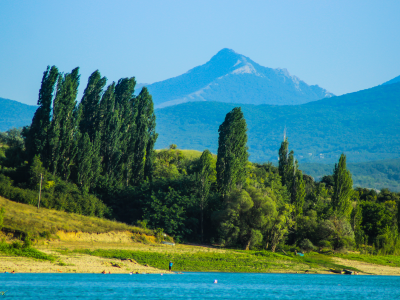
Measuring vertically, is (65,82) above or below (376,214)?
above

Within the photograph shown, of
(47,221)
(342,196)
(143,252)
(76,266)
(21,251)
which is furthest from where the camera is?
(342,196)

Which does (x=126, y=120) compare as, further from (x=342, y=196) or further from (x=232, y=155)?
(x=342, y=196)

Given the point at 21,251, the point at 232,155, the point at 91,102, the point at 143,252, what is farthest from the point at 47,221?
the point at 232,155

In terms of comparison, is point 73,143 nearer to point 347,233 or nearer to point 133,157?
point 133,157

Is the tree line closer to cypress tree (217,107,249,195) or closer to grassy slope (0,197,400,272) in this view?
cypress tree (217,107,249,195)

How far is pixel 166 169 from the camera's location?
77062 mm

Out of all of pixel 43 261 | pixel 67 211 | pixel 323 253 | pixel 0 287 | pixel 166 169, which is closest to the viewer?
pixel 0 287

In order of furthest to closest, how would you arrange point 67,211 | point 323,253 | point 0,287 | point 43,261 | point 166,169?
point 166,169
point 323,253
point 67,211
point 43,261
point 0,287

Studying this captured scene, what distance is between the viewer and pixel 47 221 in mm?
51969

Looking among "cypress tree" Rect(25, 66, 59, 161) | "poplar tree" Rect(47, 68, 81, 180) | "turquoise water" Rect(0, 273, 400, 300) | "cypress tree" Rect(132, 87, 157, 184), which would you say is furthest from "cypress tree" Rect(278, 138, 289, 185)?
"cypress tree" Rect(25, 66, 59, 161)

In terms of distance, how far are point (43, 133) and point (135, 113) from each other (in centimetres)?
1467

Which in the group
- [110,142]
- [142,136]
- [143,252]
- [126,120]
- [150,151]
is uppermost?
[126,120]

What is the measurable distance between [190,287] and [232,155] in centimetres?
3131

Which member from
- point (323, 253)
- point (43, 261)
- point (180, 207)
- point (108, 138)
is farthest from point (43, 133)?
point (323, 253)
